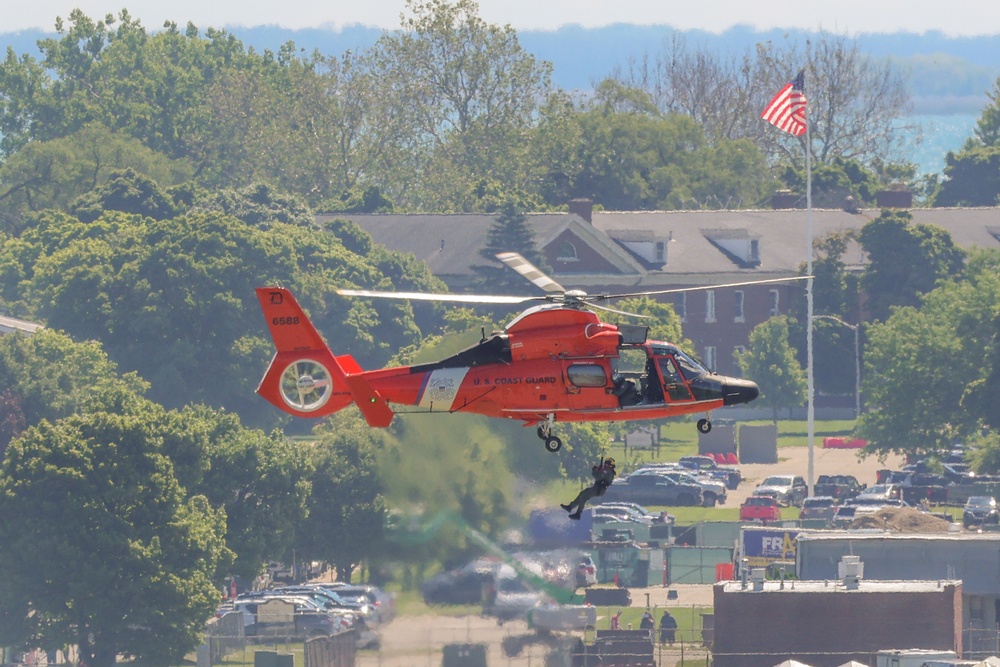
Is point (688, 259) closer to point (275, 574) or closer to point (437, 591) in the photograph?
point (275, 574)

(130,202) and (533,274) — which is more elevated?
(533,274)

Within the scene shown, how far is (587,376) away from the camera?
170 feet

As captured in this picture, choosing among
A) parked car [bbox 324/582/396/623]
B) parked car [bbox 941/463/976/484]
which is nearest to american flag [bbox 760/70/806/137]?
parked car [bbox 941/463/976/484]

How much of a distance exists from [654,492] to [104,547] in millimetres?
37390

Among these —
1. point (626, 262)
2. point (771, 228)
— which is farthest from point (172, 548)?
point (771, 228)

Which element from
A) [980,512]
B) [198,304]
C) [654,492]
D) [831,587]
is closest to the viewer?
[831,587]

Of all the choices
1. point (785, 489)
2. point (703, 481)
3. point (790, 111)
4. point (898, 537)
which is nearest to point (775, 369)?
point (703, 481)

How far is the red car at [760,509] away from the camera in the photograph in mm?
121250

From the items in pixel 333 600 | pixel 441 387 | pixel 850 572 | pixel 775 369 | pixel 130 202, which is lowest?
pixel 333 600

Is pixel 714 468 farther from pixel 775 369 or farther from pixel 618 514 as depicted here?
pixel 618 514

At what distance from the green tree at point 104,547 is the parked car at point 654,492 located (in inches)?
1186

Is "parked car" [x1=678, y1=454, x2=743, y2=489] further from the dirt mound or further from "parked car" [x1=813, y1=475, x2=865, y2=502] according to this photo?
the dirt mound

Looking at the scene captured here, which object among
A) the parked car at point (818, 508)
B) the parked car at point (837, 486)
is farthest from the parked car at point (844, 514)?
the parked car at point (837, 486)

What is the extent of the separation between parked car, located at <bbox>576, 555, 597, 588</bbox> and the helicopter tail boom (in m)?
45.9
